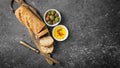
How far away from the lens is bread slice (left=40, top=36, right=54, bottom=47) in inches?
163

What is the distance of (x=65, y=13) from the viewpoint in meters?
4.26

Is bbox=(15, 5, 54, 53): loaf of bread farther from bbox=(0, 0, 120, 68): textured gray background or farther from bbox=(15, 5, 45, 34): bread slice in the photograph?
bbox=(0, 0, 120, 68): textured gray background

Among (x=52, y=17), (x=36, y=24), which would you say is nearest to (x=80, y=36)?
(x=52, y=17)

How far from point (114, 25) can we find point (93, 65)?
578 millimetres

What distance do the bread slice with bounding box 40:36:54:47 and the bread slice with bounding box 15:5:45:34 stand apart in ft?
0.43

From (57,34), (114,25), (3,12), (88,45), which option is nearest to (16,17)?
(3,12)

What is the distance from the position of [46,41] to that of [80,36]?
46 cm

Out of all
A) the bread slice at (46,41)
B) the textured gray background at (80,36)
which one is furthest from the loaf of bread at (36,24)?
the textured gray background at (80,36)

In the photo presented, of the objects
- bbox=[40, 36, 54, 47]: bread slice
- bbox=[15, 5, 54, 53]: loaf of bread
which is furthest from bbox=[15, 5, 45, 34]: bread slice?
bbox=[40, 36, 54, 47]: bread slice

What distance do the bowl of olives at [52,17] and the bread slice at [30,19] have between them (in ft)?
0.32

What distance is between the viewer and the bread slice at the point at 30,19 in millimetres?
4109

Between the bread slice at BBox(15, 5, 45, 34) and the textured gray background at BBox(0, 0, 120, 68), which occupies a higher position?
the bread slice at BBox(15, 5, 45, 34)

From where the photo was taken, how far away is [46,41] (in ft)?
13.6

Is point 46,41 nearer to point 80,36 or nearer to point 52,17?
point 52,17
